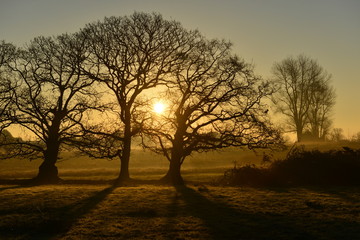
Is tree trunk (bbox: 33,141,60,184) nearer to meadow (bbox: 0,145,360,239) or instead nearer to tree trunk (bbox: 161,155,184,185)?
tree trunk (bbox: 161,155,184,185)

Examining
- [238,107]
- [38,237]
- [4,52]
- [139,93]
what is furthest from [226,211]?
[4,52]

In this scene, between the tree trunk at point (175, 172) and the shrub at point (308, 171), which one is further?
the tree trunk at point (175, 172)

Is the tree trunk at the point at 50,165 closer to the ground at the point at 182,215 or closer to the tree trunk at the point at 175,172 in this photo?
the tree trunk at the point at 175,172

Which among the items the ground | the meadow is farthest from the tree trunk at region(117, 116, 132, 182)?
the ground

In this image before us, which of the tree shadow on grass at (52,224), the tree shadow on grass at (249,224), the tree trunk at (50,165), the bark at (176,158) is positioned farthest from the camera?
the tree trunk at (50,165)

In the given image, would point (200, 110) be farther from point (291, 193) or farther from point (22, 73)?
point (22, 73)

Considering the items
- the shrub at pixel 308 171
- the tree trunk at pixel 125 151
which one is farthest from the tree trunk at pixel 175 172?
the shrub at pixel 308 171

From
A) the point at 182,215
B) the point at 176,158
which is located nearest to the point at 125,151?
the point at 176,158

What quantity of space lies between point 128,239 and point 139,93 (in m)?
18.0

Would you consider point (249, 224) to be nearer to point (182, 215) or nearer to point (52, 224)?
point (182, 215)

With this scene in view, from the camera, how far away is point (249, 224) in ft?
37.0

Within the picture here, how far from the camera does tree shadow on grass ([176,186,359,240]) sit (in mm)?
10094

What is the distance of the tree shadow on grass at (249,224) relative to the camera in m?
10.1

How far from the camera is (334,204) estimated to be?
14.0 m
